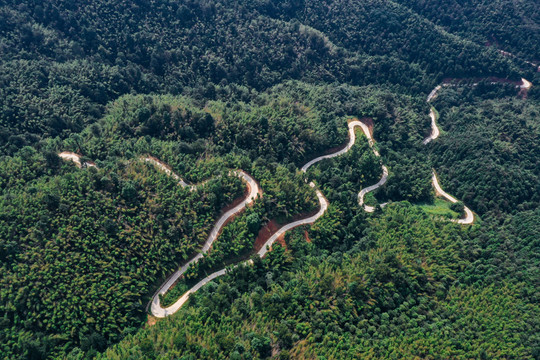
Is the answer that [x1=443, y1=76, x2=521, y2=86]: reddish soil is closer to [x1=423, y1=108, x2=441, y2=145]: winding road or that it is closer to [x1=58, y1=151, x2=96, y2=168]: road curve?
[x1=423, y1=108, x2=441, y2=145]: winding road

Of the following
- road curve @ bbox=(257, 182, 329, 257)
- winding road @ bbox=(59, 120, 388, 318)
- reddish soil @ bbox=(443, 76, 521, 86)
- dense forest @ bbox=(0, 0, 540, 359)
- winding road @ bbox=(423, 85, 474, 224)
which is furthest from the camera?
reddish soil @ bbox=(443, 76, 521, 86)

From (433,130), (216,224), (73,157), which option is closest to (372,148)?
(433,130)

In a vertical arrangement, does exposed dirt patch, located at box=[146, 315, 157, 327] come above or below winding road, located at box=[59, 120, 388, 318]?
below

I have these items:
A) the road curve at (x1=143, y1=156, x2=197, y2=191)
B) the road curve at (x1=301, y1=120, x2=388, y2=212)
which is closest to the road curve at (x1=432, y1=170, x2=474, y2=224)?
the road curve at (x1=301, y1=120, x2=388, y2=212)

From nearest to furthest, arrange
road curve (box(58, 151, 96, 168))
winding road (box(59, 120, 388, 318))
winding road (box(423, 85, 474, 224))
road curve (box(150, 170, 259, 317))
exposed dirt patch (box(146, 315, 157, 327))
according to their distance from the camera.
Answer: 1. exposed dirt patch (box(146, 315, 157, 327))
2. road curve (box(150, 170, 259, 317))
3. winding road (box(59, 120, 388, 318))
4. road curve (box(58, 151, 96, 168))
5. winding road (box(423, 85, 474, 224))

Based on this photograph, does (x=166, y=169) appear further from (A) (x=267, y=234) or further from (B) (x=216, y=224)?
(A) (x=267, y=234)

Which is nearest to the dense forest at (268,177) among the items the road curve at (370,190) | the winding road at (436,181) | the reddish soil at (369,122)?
the reddish soil at (369,122)

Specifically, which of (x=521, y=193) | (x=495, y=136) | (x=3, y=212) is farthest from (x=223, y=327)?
(x=495, y=136)
